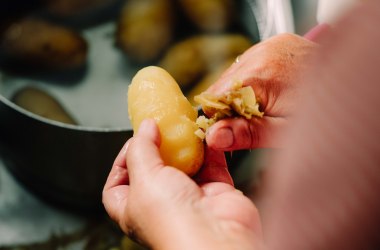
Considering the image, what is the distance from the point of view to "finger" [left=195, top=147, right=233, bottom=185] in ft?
2.98

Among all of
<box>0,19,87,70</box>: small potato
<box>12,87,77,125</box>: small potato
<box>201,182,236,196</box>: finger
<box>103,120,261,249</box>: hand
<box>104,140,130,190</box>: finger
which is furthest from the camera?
<box>0,19,87,70</box>: small potato

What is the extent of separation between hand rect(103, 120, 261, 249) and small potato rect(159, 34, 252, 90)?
655 millimetres

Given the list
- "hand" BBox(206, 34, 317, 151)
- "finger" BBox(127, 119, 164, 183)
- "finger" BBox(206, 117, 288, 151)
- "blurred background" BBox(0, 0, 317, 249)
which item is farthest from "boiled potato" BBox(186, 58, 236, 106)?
"finger" BBox(127, 119, 164, 183)

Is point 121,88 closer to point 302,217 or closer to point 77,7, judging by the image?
point 77,7

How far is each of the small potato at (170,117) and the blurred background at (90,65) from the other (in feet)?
1.44

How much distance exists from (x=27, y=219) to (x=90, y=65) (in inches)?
20.5

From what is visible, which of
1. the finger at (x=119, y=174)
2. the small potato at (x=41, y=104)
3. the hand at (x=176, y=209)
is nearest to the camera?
the hand at (x=176, y=209)

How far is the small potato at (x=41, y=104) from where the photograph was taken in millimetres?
1403

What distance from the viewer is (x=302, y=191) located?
0.49 m

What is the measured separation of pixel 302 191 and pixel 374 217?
0.07 metres

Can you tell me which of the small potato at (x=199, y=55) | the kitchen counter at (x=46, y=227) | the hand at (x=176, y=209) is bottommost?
the kitchen counter at (x=46, y=227)

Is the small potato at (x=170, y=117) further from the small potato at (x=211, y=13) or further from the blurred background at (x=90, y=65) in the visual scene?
the small potato at (x=211, y=13)

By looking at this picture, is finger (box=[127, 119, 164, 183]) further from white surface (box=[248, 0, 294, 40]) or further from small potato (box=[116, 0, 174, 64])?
small potato (box=[116, 0, 174, 64])

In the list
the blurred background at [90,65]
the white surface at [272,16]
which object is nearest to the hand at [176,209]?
the blurred background at [90,65]
